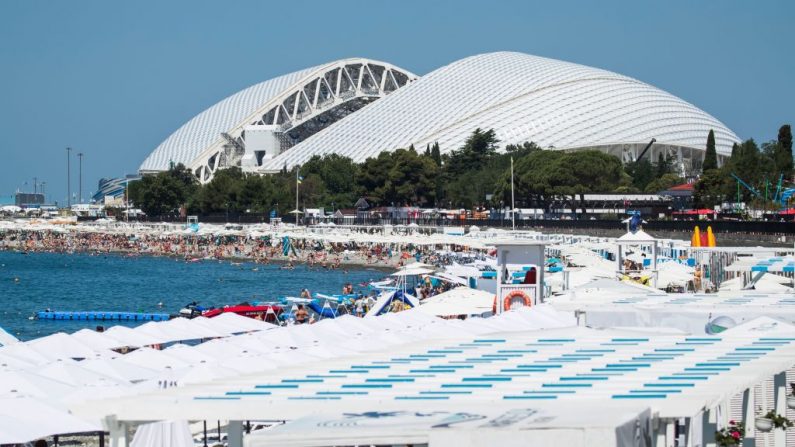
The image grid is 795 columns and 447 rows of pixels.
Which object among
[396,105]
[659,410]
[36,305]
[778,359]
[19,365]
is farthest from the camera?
[396,105]

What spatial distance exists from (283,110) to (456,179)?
125ft

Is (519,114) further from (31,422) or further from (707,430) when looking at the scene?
(707,430)

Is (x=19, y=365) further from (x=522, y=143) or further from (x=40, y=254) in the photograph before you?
(x=522, y=143)

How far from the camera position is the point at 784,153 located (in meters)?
86.4

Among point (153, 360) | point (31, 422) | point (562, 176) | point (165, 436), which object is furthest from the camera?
point (562, 176)

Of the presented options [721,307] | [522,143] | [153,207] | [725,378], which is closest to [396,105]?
[522,143]

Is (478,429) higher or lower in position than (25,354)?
higher

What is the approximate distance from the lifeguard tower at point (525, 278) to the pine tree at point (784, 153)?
60817 mm

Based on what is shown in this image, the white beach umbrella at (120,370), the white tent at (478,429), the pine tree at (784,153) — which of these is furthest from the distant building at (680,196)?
the white tent at (478,429)

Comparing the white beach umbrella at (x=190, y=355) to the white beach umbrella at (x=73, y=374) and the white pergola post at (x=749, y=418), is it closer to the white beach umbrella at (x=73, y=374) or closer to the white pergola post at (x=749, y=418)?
the white beach umbrella at (x=73, y=374)

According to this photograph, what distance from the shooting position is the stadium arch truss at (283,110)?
5989 inches

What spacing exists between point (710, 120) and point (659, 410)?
144887 millimetres

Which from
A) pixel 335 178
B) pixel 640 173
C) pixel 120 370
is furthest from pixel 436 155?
pixel 120 370

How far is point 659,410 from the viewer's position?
8.51m
